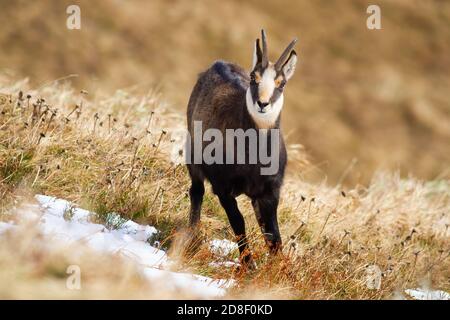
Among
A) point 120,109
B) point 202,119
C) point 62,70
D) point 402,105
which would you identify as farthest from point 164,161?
point 402,105

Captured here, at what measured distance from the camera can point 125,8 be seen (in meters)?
27.8

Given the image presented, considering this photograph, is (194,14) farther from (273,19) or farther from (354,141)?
(354,141)

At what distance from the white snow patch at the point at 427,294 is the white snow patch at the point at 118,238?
1.63 meters

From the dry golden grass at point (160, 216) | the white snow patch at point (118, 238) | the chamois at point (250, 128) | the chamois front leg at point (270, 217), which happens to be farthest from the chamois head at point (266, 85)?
the white snow patch at point (118, 238)

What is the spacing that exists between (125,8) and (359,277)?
75.0 ft

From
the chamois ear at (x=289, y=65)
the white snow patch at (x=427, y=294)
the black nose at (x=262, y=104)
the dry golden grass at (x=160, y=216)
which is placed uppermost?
the chamois ear at (x=289, y=65)

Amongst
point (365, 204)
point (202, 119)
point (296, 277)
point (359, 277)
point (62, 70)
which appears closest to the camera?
point (296, 277)

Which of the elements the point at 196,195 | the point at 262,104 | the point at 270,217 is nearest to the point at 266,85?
the point at 262,104

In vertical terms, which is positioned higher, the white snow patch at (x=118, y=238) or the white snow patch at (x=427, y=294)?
the white snow patch at (x=118, y=238)

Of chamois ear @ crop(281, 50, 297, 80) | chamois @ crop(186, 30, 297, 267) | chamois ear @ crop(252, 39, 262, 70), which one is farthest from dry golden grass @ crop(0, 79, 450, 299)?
chamois ear @ crop(252, 39, 262, 70)

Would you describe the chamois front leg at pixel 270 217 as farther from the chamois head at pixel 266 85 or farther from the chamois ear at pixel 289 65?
the chamois ear at pixel 289 65

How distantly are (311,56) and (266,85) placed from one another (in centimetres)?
2361

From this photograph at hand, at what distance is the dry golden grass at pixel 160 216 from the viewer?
188 inches

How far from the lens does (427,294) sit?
5.98m
